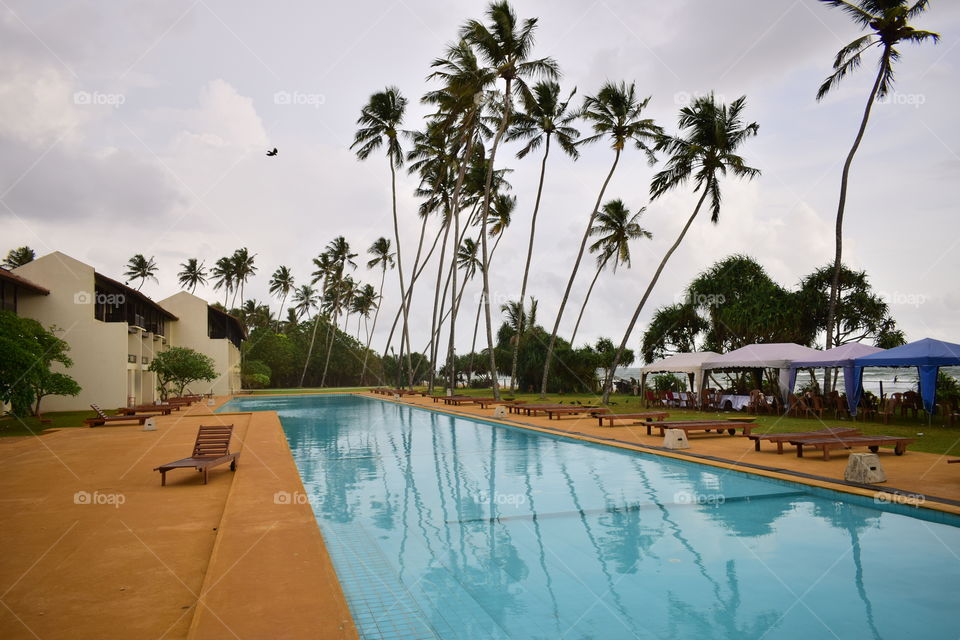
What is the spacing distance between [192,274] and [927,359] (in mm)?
64734

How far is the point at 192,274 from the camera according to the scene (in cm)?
6456

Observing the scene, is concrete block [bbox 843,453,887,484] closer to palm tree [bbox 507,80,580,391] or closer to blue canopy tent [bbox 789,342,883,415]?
blue canopy tent [bbox 789,342,883,415]

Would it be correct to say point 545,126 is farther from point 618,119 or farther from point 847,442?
point 847,442

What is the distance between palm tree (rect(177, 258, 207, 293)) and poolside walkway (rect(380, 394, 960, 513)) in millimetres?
57922

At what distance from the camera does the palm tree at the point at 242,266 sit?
5981 cm

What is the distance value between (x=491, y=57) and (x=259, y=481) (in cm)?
2134

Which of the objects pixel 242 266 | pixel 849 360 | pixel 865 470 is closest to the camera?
pixel 865 470

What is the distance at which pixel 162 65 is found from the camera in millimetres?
14656

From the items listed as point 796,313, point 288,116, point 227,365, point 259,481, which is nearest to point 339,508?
point 259,481

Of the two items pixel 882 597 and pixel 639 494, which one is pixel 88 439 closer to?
pixel 639 494

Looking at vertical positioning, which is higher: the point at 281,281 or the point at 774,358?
the point at 281,281

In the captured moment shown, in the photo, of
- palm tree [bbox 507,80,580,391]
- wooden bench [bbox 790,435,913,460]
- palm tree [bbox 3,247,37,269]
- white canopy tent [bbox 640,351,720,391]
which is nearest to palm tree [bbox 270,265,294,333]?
palm tree [bbox 3,247,37,269]

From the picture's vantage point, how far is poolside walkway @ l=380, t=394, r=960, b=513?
26.7 ft

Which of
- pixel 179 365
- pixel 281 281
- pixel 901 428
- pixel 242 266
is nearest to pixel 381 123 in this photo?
pixel 179 365
